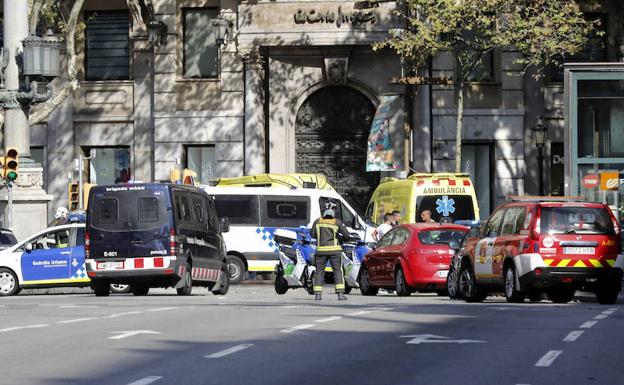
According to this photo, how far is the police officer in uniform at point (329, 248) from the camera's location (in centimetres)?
2983

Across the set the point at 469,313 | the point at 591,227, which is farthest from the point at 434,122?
the point at 469,313

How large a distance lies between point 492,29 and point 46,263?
→ 48.0ft

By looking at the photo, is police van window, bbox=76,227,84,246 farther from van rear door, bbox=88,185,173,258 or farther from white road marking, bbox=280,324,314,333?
white road marking, bbox=280,324,314,333

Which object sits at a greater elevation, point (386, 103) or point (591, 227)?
point (386, 103)

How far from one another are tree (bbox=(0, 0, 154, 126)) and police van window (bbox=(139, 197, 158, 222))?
986cm

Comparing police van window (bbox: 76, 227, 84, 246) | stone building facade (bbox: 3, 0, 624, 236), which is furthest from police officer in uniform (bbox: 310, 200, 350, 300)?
stone building facade (bbox: 3, 0, 624, 236)

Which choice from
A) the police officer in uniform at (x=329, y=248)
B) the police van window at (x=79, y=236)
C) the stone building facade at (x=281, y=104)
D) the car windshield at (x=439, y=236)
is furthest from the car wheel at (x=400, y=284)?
the stone building facade at (x=281, y=104)

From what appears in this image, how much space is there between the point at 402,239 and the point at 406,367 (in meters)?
18.1

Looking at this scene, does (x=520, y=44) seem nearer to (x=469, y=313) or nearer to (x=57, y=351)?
(x=469, y=313)

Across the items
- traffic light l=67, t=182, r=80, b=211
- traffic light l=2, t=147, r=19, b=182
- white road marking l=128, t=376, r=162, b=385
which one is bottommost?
white road marking l=128, t=376, r=162, b=385

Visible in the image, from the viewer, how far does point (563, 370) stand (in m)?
14.7

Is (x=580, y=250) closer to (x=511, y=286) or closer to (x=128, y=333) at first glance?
(x=511, y=286)

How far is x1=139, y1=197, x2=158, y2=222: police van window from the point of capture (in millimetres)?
32250

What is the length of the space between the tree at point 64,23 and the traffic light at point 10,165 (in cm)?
322
